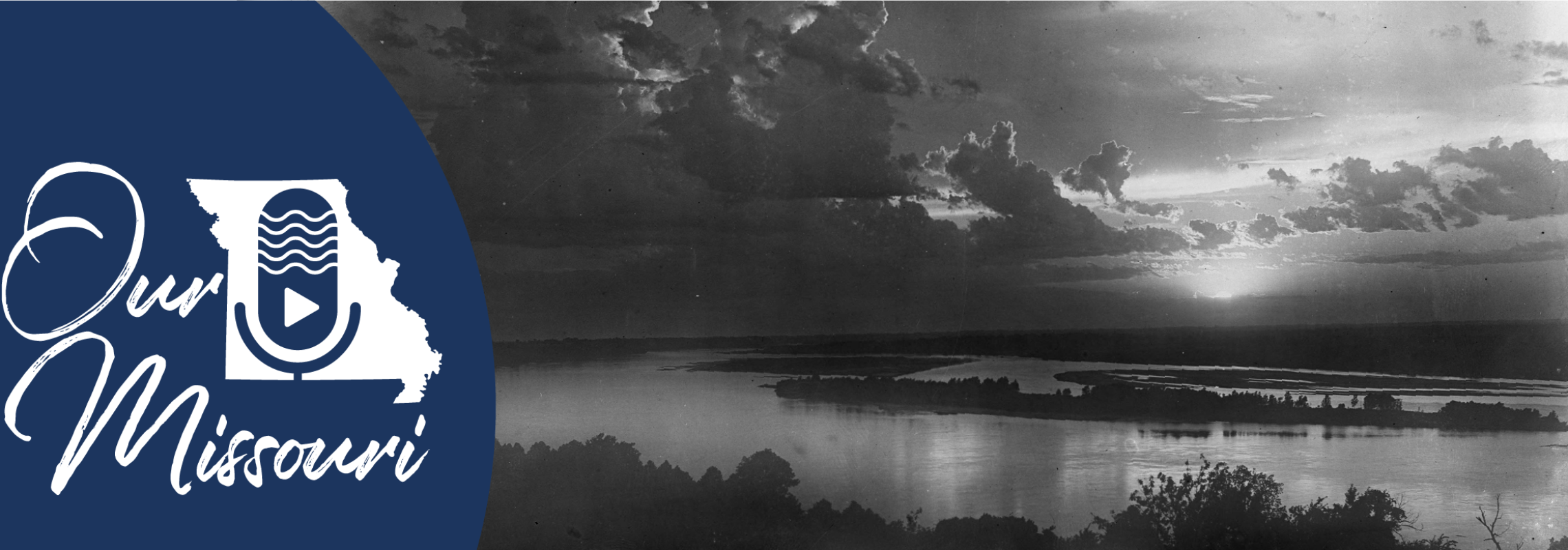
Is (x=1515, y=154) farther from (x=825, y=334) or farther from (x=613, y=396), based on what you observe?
(x=613, y=396)

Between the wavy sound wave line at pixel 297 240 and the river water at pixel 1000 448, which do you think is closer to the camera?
the wavy sound wave line at pixel 297 240

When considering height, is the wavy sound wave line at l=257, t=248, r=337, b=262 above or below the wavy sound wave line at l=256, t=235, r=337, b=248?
below

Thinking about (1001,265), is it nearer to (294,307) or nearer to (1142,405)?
(1142,405)

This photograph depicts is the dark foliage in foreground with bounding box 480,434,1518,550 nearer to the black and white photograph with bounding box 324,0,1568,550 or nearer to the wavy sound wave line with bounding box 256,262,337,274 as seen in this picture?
the black and white photograph with bounding box 324,0,1568,550

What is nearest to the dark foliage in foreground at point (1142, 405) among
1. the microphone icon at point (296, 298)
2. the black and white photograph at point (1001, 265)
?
the black and white photograph at point (1001, 265)

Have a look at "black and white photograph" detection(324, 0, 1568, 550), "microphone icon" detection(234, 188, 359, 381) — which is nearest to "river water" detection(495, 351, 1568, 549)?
"black and white photograph" detection(324, 0, 1568, 550)

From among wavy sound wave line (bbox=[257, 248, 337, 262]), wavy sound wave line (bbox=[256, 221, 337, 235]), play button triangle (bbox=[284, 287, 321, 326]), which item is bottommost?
play button triangle (bbox=[284, 287, 321, 326])

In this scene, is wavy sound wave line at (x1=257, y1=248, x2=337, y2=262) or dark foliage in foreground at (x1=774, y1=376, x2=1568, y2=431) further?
dark foliage in foreground at (x1=774, y1=376, x2=1568, y2=431)

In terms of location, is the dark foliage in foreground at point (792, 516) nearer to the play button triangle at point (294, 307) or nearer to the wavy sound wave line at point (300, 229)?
the play button triangle at point (294, 307)
